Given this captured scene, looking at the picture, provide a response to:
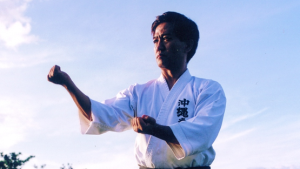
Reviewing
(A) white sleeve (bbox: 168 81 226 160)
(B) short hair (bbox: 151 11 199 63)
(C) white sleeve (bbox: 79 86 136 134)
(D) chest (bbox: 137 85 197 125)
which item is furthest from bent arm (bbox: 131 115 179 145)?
(B) short hair (bbox: 151 11 199 63)

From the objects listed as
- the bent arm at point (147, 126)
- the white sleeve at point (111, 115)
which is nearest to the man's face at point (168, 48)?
the white sleeve at point (111, 115)

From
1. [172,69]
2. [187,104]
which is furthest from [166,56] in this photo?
[187,104]

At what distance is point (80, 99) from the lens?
2.70 meters

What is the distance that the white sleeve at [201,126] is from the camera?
8.13 feet

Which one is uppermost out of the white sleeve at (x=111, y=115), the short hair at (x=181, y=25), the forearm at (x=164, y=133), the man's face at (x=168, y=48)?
the short hair at (x=181, y=25)

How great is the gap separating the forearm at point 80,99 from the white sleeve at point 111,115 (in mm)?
46

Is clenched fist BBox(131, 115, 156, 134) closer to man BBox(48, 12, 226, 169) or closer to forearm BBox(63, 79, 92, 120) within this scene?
man BBox(48, 12, 226, 169)

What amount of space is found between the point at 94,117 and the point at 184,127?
829 millimetres

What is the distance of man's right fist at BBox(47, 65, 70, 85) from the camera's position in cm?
245

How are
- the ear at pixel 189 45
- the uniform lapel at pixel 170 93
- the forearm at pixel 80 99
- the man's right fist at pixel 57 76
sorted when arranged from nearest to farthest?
the man's right fist at pixel 57 76 < the forearm at pixel 80 99 < the uniform lapel at pixel 170 93 < the ear at pixel 189 45

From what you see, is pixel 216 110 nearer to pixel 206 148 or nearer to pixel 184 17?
pixel 206 148

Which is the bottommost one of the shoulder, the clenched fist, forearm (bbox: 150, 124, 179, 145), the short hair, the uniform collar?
forearm (bbox: 150, 124, 179, 145)

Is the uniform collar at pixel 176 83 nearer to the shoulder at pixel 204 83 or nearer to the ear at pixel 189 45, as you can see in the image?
the shoulder at pixel 204 83

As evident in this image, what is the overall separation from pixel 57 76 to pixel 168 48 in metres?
1.22
